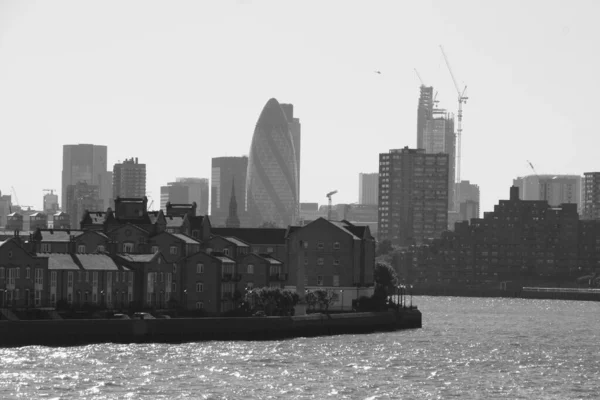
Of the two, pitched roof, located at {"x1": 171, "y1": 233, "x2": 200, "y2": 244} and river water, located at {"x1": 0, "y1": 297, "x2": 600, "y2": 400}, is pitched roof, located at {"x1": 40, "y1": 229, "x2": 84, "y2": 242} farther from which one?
river water, located at {"x1": 0, "y1": 297, "x2": 600, "y2": 400}

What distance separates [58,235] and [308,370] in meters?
55.2

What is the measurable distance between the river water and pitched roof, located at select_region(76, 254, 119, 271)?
57.3ft

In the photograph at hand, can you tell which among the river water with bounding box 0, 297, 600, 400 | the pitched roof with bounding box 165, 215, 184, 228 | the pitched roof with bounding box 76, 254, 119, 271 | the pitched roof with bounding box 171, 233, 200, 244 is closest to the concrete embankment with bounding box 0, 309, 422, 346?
the river water with bounding box 0, 297, 600, 400

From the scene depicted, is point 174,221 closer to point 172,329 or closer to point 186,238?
point 186,238

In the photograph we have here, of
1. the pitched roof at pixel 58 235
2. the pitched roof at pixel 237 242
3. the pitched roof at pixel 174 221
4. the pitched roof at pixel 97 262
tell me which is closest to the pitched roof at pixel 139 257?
the pitched roof at pixel 97 262

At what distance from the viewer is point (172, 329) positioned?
493 feet

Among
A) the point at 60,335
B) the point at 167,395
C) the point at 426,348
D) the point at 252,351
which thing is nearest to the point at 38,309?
the point at 60,335

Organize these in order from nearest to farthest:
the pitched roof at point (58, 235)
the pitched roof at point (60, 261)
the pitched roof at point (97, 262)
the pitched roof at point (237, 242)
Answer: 1. the pitched roof at point (60, 261)
2. the pitched roof at point (97, 262)
3. the pitched roof at point (58, 235)
4. the pitched roof at point (237, 242)

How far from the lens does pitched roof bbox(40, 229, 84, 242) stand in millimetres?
173000

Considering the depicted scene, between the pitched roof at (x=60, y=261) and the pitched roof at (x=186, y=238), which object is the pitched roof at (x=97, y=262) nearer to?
the pitched roof at (x=60, y=261)

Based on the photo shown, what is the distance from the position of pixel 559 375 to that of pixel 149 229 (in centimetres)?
6276

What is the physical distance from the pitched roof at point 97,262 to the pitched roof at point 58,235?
8070mm

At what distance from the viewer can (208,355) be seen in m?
136

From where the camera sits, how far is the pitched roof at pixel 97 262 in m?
162
